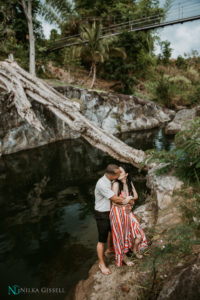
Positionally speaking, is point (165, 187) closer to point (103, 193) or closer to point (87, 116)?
point (103, 193)

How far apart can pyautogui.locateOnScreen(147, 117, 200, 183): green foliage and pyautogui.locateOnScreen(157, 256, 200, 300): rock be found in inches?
83.7

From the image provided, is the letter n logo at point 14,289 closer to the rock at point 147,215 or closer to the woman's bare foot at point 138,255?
the woman's bare foot at point 138,255

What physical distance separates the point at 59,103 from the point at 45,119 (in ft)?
A: 19.5

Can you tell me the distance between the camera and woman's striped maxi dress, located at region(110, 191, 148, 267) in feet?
8.87

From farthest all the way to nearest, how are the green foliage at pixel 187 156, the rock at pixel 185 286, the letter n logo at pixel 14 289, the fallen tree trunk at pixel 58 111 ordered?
the fallen tree trunk at pixel 58 111, the green foliage at pixel 187 156, the letter n logo at pixel 14 289, the rock at pixel 185 286

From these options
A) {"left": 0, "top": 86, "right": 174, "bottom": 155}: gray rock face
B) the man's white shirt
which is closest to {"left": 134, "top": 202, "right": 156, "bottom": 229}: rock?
the man's white shirt

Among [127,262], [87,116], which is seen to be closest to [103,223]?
[127,262]

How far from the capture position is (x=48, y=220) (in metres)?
4.82

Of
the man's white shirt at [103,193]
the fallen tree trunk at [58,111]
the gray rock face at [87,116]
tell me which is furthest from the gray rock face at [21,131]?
the man's white shirt at [103,193]

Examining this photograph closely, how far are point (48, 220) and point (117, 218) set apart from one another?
2787mm

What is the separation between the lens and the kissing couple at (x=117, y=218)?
268 centimetres

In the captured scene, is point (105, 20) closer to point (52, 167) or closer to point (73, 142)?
point (73, 142)

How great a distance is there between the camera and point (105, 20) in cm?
2205

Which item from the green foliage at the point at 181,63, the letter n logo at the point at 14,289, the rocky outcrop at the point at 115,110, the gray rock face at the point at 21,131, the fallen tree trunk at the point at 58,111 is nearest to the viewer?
the letter n logo at the point at 14,289
